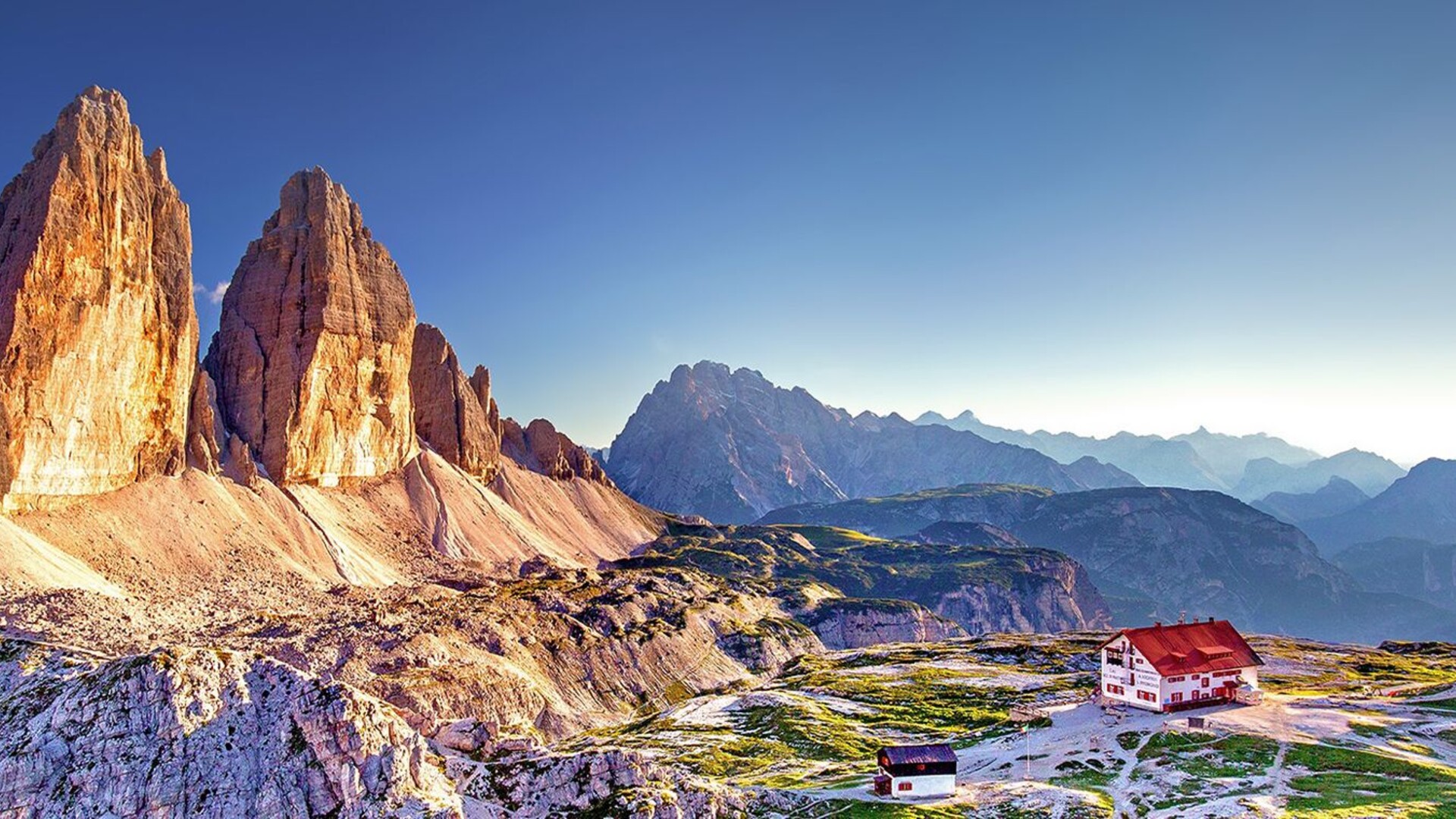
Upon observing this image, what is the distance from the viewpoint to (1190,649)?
10262 cm

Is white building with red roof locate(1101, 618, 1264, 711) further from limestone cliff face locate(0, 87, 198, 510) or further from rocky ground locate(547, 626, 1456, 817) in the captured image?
limestone cliff face locate(0, 87, 198, 510)

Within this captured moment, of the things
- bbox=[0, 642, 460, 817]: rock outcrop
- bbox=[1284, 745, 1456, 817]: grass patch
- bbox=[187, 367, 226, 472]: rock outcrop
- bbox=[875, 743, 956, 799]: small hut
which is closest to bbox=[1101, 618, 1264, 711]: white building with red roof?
bbox=[1284, 745, 1456, 817]: grass patch

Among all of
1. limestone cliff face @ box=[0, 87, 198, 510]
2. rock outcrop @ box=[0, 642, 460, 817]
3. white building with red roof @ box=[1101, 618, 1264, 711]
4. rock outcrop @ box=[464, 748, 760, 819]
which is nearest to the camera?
rock outcrop @ box=[0, 642, 460, 817]

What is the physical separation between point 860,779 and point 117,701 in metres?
56.6

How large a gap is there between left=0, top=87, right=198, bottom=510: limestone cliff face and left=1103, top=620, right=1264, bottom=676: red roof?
151 meters

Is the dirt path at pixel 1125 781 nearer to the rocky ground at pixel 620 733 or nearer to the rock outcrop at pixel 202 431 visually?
the rocky ground at pixel 620 733

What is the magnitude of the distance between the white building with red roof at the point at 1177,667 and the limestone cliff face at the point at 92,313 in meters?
149

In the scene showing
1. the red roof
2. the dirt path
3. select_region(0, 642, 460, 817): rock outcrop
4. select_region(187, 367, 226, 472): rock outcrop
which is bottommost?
the dirt path

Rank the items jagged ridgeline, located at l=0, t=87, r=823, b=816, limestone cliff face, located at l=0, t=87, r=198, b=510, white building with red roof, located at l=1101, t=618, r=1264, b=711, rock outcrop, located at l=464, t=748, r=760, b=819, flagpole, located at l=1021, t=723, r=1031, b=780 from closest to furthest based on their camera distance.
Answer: rock outcrop, located at l=464, t=748, r=760, b=819
flagpole, located at l=1021, t=723, r=1031, b=780
white building with red roof, located at l=1101, t=618, r=1264, b=711
jagged ridgeline, located at l=0, t=87, r=823, b=816
limestone cliff face, located at l=0, t=87, r=198, b=510

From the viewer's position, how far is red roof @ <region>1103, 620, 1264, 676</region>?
3947 inches

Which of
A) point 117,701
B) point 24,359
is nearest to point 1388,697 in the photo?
point 117,701

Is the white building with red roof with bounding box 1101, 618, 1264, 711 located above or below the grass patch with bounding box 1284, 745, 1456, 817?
above

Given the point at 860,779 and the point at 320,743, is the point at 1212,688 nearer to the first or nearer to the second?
the point at 860,779

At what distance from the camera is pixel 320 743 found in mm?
55531
